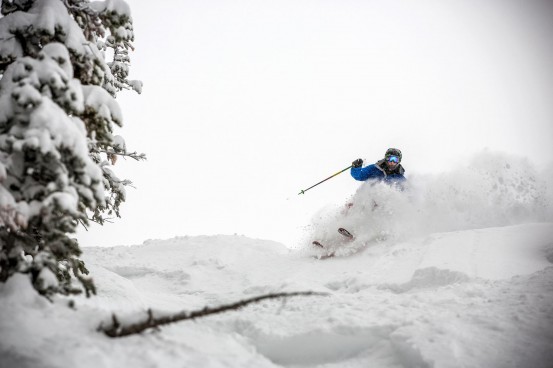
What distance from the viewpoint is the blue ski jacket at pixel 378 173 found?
10.1 metres

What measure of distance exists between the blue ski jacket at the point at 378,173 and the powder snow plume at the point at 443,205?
47 centimetres

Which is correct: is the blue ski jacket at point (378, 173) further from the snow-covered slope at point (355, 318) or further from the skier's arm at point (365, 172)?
the snow-covered slope at point (355, 318)

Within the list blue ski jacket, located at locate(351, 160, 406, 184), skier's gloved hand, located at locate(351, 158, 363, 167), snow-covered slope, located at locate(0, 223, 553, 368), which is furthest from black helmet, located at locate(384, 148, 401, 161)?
snow-covered slope, located at locate(0, 223, 553, 368)

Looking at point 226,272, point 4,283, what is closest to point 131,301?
point 4,283

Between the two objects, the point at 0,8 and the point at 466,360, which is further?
the point at 0,8

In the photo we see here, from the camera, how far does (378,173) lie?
10.6m

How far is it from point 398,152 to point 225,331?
8814mm

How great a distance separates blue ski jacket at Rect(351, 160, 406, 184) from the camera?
1012cm

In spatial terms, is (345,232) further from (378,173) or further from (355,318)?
(355,318)

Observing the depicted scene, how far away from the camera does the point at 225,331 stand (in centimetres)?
365

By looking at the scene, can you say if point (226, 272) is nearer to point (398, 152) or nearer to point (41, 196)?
point (41, 196)

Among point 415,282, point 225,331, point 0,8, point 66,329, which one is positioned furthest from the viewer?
point 415,282

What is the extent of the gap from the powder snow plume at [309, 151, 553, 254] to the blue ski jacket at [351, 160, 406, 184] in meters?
0.47

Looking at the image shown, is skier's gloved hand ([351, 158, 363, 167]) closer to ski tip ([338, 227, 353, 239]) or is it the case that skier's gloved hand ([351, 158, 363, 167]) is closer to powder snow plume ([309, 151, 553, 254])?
powder snow plume ([309, 151, 553, 254])
